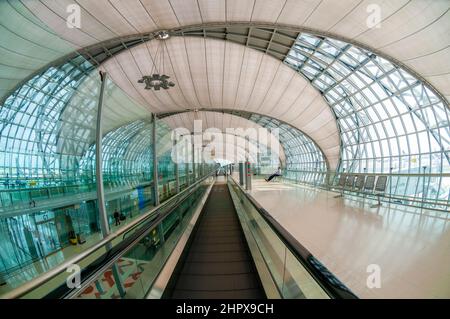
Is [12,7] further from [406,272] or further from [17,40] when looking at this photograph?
[406,272]

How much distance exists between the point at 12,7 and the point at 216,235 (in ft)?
18.5

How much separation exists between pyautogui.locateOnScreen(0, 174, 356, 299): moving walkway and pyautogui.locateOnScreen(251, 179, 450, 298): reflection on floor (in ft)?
3.32

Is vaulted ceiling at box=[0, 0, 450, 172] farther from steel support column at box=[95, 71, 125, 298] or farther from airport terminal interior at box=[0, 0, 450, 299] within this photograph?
steel support column at box=[95, 71, 125, 298]

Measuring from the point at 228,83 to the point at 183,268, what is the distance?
81.1ft

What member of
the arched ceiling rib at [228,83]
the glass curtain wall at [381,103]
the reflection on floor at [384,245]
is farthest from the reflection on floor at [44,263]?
the arched ceiling rib at [228,83]

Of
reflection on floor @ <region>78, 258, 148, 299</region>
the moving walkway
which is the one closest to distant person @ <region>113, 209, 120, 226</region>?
the moving walkway

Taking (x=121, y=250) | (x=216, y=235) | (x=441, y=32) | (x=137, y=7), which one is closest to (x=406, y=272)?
(x=121, y=250)

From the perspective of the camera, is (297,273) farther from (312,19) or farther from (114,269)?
(312,19)

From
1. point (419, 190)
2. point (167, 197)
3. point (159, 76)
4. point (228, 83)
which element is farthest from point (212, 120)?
point (167, 197)

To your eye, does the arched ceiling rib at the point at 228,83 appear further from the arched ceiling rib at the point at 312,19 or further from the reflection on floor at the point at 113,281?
the reflection on floor at the point at 113,281

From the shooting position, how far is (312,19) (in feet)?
45.5

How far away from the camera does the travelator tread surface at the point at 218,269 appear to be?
3.27 m

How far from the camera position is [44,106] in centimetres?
231

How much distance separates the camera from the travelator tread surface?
10.7ft
